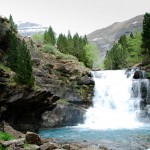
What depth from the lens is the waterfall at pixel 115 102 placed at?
245 ft

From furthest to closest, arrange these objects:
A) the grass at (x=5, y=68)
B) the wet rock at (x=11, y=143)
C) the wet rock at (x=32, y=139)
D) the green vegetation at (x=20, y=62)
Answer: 1. the grass at (x=5, y=68)
2. the green vegetation at (x=20, y=62)
3. the wet rock at (x=32, y=139)
4. the wet rock at (x=11, y=143)

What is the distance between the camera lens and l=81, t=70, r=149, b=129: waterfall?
74812mm

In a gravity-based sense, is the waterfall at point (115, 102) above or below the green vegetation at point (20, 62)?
below

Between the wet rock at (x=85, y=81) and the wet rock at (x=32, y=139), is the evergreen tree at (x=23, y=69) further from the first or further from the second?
the wet rock at (x=85, y=81)

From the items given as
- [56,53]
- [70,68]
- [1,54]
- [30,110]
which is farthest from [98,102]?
[1,54]

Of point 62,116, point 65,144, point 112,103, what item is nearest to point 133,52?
point 112,103

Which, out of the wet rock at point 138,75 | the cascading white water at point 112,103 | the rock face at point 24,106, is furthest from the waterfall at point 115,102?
the rock face at point 24,106

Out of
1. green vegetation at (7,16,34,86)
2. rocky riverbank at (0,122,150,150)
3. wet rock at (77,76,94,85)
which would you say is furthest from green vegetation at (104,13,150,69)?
rocky riverbank at (0,122,150,150)

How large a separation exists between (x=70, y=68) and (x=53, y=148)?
57997mm

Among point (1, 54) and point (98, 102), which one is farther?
point (98, 102)

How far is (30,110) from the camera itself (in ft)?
192

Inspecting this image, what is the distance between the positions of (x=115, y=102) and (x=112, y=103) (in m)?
0.74

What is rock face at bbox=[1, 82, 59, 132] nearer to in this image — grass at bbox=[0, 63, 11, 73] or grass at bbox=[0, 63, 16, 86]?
grass at bbox=[0, 63, 16, 86]

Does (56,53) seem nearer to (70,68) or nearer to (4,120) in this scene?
(70,68)
